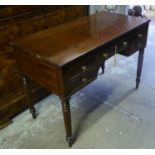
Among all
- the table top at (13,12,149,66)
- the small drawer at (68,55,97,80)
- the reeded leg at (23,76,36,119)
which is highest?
the table top at (13,12,149,66)

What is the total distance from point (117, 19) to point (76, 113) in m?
0.88

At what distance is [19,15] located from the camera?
1.61 metres

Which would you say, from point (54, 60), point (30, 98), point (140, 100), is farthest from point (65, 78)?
point (140, 100)

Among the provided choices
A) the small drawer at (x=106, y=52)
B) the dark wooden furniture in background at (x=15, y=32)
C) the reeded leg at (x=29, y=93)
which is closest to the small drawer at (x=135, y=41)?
the small drawer at (x=106, y=52)

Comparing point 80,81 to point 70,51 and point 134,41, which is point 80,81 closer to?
point 70,51

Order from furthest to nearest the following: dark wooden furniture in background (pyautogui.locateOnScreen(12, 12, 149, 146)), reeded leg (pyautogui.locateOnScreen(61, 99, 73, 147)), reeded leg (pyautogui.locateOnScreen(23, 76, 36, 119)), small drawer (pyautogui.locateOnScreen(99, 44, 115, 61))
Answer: reeded leg (pyautogui.locateOnScreen(23, 76, 36, 119)) < small drawer (pyautogui.locateOnScreen(99, 44, 115, 61)) < reeded leg (pyautogui.locateOnScreen(61, 99, 73, 147)) < dark wooden furniture in background (pyautogui.locateOnScreen(12, 12, 149, 146))

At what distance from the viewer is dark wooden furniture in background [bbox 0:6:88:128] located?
1573mm

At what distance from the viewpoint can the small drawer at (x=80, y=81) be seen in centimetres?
133

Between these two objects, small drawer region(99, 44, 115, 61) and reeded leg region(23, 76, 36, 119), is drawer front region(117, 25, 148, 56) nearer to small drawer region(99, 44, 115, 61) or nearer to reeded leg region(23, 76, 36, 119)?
small drawer region(99, 44, 115, 61)

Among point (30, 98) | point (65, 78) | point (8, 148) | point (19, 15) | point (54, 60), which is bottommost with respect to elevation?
point (8, 148)

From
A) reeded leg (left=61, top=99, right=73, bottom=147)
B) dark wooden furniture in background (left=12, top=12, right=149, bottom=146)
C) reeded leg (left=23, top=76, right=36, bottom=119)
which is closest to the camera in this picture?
dark wooden furniture in background (left=12, top=12, right=149, bottom=146)

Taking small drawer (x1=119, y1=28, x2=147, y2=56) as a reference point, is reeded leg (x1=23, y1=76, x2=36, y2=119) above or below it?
below

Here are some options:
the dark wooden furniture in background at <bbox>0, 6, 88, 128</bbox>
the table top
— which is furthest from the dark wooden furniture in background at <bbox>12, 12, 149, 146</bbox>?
the dark wooden furniture in background at <bbox>0, 6, 88, 128</bbox>
